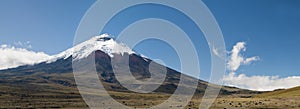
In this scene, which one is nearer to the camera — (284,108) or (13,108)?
(284,108)

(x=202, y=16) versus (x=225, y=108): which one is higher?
(x=202, y=16)

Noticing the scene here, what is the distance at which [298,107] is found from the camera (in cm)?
6838

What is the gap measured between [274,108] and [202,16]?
102 ft

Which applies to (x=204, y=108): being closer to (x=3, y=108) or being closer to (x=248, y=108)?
(x=248, y=108)

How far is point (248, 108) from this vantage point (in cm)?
6969

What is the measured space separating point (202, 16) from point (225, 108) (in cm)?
2692

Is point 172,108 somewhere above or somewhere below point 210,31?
below

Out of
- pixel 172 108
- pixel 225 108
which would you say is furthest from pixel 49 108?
pixel 225 108

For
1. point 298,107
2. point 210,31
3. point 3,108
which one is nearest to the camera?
point 210,31

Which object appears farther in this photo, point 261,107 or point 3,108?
point 3,108

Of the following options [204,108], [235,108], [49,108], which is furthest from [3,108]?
[235,108]

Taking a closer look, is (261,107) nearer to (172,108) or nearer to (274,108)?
(274,108)

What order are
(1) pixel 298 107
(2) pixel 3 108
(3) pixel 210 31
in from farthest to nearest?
1. (2) pixel 3 108
2. (1) pixel 298 107
3. (3) pixel 210 31

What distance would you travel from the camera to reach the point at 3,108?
8850cm
